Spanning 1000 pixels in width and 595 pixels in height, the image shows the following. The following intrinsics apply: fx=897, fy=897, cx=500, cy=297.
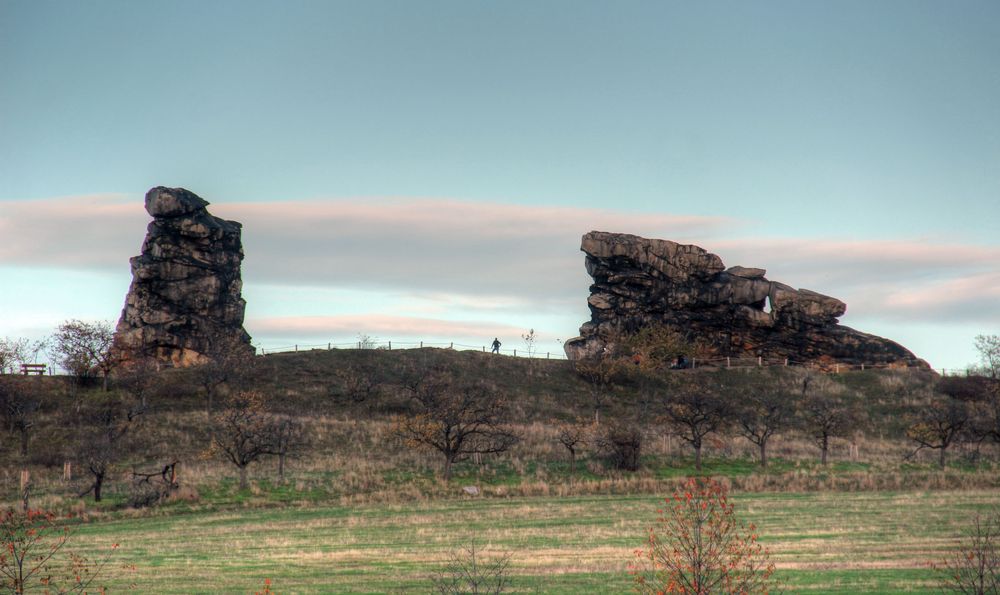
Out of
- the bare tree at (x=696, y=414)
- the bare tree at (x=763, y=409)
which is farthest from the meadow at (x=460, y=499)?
the bare tree at (x=696, y=414)

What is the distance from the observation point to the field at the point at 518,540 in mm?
28891

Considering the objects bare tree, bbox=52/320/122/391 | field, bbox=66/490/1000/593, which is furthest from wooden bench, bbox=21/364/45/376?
field, bbox=66/490/1000/593

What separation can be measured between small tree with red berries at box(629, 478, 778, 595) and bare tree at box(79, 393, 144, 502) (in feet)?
113

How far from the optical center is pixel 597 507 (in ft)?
164

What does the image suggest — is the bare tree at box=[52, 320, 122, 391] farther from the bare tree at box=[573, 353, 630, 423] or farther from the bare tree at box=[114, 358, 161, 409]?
the bare tree at box=[573, 353, 630, 423]

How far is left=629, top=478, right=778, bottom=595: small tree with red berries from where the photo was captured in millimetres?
17812

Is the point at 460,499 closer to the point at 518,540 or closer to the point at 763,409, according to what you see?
the point at 518,540

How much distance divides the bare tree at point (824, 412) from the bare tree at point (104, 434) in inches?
2006

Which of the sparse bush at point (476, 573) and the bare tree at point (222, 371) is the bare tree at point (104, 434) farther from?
the sparse bush at point (476, 573)

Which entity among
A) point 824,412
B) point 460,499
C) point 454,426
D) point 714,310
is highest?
point 714,310

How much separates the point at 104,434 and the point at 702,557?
5453 cm

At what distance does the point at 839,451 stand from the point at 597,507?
34.8 m

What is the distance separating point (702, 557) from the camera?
2075 centimetres

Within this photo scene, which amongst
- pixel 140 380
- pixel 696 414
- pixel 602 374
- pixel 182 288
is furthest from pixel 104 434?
pixel 182 288
